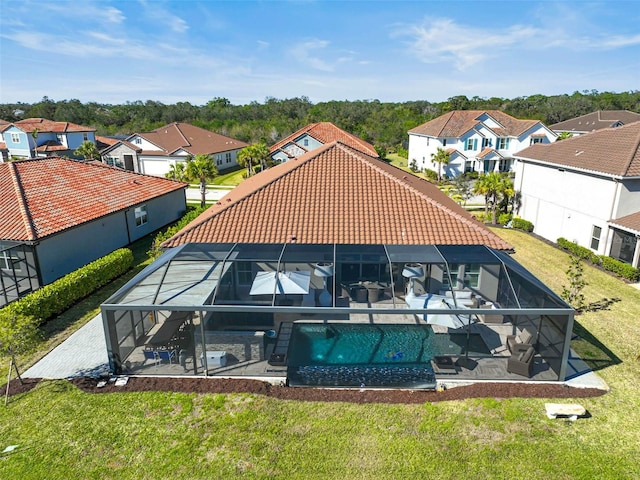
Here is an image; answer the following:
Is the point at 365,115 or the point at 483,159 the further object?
the point at 365,115

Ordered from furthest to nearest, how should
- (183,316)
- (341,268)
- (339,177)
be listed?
(339,177) < (341,268) < (183,316)

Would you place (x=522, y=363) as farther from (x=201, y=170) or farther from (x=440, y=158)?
(x=440, y=158)

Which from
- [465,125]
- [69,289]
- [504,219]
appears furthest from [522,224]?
[69,289]

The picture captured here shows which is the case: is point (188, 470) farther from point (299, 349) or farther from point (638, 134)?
point (638, 134)

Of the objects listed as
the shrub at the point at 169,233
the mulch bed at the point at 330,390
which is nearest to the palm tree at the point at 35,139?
the shrub at the point at 169,233

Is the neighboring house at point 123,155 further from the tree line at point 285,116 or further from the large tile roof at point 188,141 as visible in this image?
the tree line at point 285,116

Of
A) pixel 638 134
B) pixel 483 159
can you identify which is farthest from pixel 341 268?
pixel 483 159
